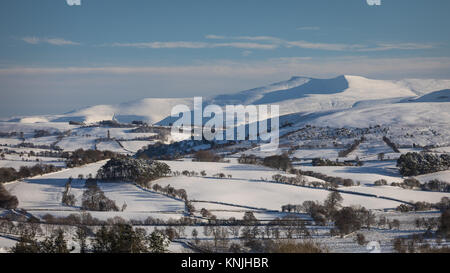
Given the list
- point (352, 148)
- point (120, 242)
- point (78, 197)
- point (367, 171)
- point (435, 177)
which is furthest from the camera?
point (352, 148)

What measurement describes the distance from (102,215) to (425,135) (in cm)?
6376

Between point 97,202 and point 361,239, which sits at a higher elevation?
point 361,239

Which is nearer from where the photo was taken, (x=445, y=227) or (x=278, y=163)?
(x=445, y=227)

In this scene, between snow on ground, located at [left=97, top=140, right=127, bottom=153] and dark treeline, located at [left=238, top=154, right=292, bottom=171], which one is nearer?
dark treeline, located at [left=238, top=154, right=292, bottom=171]

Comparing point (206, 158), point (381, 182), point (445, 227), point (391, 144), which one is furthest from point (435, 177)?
point (206, 158)

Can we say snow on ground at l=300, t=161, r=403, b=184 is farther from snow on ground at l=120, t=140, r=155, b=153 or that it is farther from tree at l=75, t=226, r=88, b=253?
snow on ground at l=120, t=140, r=155, b=153

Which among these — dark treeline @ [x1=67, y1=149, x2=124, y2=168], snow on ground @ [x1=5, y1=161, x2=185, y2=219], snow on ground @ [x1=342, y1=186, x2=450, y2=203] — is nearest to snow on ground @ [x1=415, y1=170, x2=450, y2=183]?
snow on ground @ [x1=342, y1=186, x2=450, y2=203]

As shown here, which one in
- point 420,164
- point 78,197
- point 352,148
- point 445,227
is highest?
point 352,148

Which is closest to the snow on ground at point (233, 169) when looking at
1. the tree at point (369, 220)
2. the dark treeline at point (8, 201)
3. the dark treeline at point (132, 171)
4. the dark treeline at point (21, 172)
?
the dark treeline at point (132, 171)

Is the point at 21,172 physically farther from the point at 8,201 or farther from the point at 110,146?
the point at 110,146

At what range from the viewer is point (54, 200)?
3641cm

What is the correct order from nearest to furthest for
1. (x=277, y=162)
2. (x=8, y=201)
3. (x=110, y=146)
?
1. (x=8, y=201)
2. (x=277, y=162)
3. (x=110, y=146)

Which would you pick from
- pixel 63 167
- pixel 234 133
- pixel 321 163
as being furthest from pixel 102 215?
pixel 234 133
